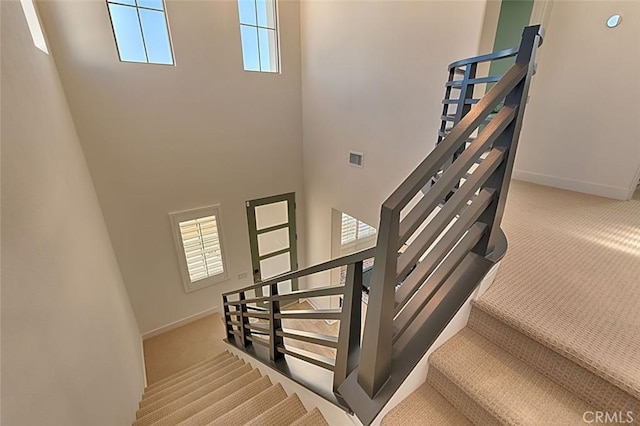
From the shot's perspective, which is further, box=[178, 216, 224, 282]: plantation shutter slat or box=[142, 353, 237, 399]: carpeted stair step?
box=[178, 216, 224, 282]: plantation shutter slat

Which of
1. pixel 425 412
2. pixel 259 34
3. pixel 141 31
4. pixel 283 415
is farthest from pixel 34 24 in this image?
pixel 425 412

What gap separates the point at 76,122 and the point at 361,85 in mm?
3227

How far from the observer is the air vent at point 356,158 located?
11.7ft

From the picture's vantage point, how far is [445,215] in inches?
31.7

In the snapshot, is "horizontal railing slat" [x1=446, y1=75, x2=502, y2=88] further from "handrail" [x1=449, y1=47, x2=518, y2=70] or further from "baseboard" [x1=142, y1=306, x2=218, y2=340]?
"baseboard" [x1=142, y1=306, x2=218, y2=340]

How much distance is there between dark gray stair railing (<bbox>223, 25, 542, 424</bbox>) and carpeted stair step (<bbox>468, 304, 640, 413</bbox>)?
0.85ft

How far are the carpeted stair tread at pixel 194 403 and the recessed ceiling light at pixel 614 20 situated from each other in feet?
13.4

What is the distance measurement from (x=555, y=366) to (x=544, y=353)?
46mm

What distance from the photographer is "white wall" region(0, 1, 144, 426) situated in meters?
0.99

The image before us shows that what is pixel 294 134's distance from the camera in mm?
4496

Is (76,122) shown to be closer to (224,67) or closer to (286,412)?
(224,67)

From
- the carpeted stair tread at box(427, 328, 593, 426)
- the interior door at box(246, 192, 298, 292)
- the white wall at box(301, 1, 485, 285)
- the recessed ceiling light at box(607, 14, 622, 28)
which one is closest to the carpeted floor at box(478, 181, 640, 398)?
the carpeted stair tread at box(427, 328, 593, 426)

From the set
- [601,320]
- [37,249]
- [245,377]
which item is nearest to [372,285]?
[601,320]

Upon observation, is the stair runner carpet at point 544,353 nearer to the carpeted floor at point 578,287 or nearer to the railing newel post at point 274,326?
the carpeted floor at point 578,287
